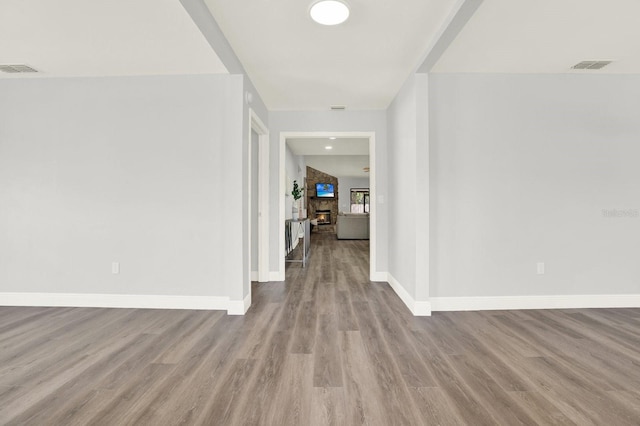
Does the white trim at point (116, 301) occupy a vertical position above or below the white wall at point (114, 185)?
below

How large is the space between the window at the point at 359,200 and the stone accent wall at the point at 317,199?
0.81 meters

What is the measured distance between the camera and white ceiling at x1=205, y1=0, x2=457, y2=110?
6.87 feet

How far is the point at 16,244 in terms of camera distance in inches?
124

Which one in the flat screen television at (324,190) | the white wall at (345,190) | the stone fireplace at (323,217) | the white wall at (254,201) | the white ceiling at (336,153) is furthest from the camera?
the white wall at (345,190)

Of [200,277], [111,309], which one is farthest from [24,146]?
[200,277]

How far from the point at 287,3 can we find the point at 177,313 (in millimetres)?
2857

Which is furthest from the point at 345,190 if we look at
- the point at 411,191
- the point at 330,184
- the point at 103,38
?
the point at 103,38

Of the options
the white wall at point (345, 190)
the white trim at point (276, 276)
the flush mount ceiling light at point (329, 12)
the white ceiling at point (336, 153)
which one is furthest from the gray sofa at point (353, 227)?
the flush mount ceiling light at point (329, 12)

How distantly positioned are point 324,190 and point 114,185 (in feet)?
35.2

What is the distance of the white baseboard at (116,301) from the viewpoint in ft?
9.98

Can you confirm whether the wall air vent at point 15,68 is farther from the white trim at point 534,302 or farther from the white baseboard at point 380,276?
the white trim at point 534,302

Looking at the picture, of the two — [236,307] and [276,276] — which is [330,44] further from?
[276,276]

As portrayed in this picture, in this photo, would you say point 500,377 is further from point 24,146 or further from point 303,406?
point 24,146

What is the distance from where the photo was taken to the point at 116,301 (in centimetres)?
308
